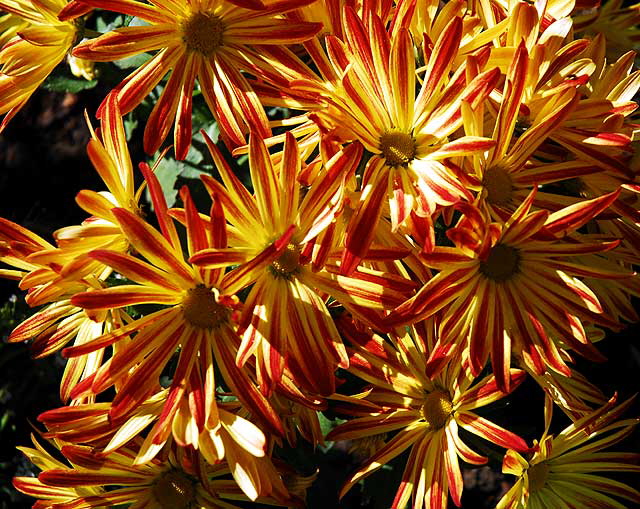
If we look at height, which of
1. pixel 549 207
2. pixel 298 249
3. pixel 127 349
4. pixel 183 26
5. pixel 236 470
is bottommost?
pixel 236 470

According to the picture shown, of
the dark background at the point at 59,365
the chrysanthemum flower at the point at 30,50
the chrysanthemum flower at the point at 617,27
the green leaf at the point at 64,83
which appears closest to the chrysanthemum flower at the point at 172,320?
the chrysanthemum flower at the point at 30,50

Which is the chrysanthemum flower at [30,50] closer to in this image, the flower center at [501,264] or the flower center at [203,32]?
the flower center at [203,32]

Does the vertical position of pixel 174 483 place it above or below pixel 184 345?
below

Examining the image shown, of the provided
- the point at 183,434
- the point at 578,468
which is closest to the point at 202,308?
the point at 183,434

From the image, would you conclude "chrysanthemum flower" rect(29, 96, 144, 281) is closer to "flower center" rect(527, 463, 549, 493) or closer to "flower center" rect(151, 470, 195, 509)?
"flower center" rect(151, 470, 195, 509)

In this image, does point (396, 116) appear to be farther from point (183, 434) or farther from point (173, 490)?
point (173, 490)

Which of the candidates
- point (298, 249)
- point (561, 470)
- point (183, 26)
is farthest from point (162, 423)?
point (561, 470)

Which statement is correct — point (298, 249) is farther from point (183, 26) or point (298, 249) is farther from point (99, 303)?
point (183, 26)
